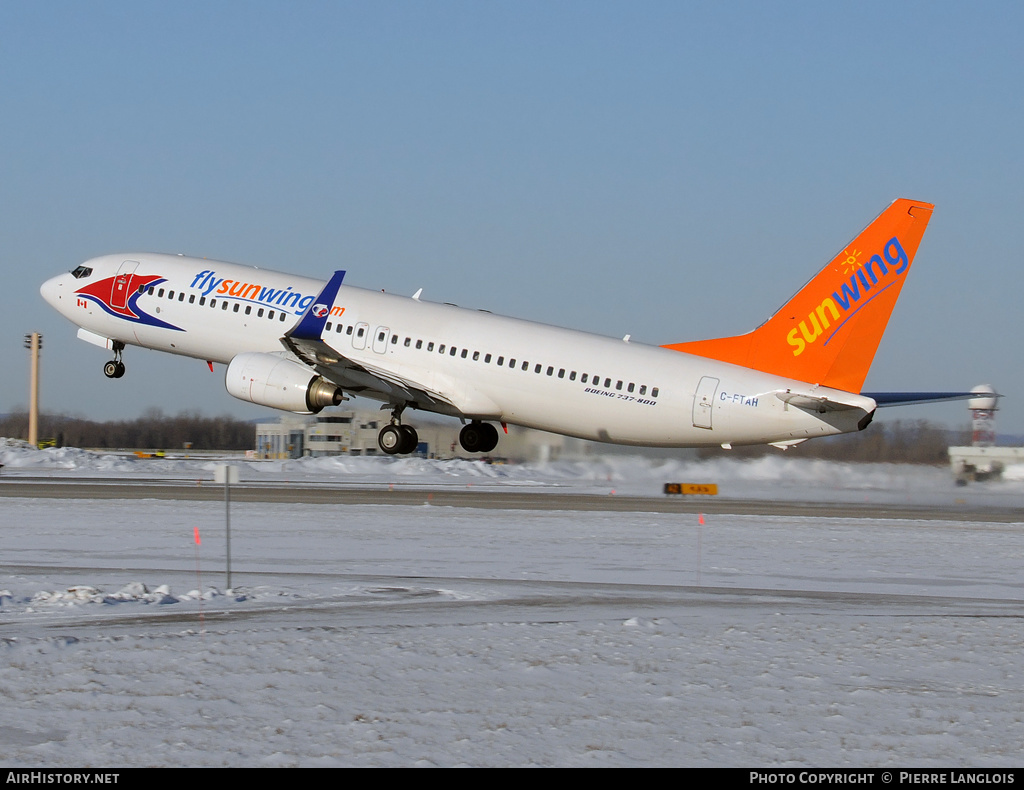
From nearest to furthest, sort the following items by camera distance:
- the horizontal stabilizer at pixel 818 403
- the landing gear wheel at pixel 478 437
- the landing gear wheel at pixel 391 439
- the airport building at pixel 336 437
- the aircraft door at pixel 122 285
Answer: the horizontal stabilizer at pixel 818 403 → the landing gear wheel at pixel 391 439 → the landing gear wheel at pixel 478 437 → the aircraft door at pixel 122 285 → the airport building at pixel 336 437

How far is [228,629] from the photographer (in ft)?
48.8

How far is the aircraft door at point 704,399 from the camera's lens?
3297 centimetres

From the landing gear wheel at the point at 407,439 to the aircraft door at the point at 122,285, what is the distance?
1050 centimetres

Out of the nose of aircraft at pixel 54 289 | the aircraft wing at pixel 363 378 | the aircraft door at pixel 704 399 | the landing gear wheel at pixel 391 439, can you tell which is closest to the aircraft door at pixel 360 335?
the aircraft wing at pixel 363 378

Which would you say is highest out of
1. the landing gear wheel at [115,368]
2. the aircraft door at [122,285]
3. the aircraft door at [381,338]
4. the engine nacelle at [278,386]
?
the aircraft door at [122,285]

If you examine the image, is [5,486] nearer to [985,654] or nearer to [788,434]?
[788,434]

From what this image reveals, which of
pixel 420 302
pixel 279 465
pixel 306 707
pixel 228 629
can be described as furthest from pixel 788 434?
pixel 279 465

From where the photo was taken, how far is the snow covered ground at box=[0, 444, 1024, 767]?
33.4 ft

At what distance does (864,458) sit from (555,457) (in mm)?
12417

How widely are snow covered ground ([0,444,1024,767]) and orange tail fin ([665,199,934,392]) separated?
15.7 feet

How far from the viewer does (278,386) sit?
35.6 meters

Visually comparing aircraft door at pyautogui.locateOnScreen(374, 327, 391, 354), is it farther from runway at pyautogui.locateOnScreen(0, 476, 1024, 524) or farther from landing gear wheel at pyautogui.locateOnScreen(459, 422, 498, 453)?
runway at pyautogui.locateOnScreen(0, 476, 1024, 524)

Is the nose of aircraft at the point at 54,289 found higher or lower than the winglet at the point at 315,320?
higher

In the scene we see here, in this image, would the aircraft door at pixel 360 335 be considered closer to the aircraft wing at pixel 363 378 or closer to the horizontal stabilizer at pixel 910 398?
the aircraft wing at pixel 363 378
